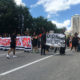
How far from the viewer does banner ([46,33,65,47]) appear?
530 inches

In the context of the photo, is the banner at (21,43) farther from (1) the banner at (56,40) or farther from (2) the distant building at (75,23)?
(2) the distant building at (75,23)

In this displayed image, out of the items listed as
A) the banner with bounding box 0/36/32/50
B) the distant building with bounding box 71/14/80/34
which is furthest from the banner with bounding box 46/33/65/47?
the distant building with bounding box 71/14/80/34

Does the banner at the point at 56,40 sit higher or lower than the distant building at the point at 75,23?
lower

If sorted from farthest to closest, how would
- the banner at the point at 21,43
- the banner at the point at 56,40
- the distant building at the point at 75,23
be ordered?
the distant building at the point at 75,23, the banner at the point at 21,43, the banner at the point at 56,40

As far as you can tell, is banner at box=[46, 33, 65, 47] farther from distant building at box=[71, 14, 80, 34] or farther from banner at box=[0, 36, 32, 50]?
distant building at box=[71, 14, 80, 34]

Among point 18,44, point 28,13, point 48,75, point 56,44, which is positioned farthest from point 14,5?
point 48,75

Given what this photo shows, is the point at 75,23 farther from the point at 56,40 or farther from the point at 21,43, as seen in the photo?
the point at 56,40

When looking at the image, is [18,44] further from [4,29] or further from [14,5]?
[14,5]

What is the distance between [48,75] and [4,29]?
42286 mm

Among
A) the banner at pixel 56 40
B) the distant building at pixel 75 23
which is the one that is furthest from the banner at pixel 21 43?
the distant building at pixel 75 23

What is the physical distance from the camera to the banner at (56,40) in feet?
44.2

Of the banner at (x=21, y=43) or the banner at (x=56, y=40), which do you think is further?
the banner at (x=21, y=43)

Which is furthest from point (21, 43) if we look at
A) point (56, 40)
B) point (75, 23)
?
point (75, 23)

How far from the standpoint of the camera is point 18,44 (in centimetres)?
1669
